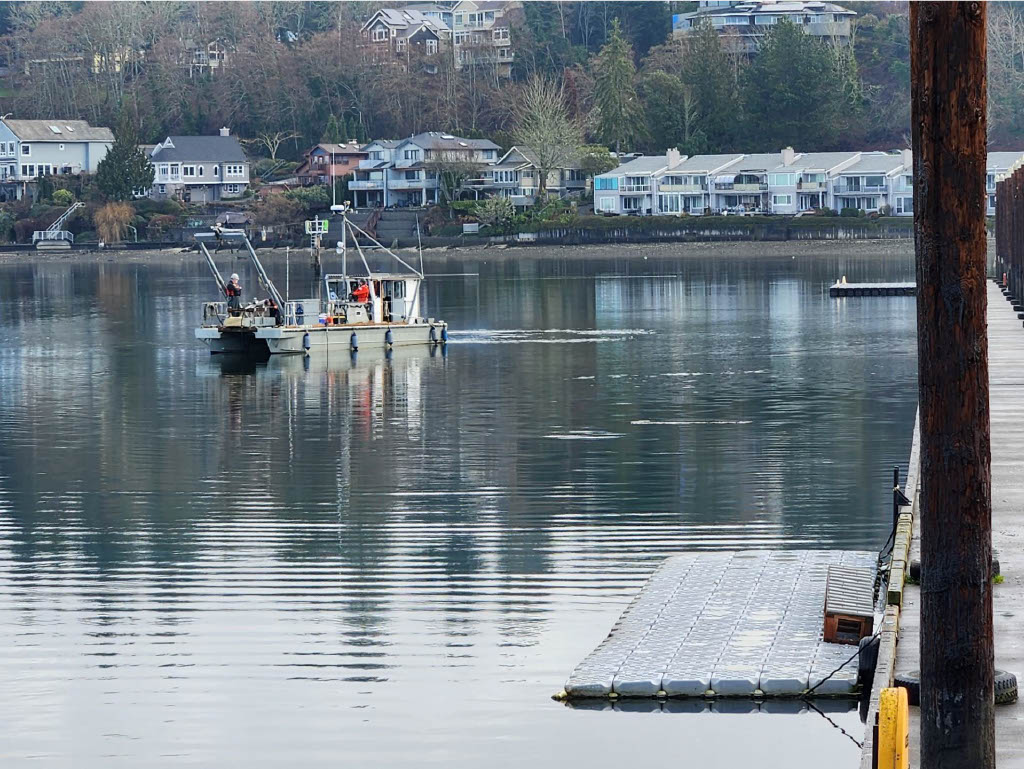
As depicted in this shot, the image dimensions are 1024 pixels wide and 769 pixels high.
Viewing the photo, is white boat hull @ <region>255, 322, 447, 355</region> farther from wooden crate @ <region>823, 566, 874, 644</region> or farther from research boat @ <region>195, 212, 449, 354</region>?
wooden crate @ <region>823, 566, 874, 644</region>

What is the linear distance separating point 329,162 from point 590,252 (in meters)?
35.9

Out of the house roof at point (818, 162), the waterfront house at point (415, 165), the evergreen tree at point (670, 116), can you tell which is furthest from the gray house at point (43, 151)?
the house roof at point (818, 162)

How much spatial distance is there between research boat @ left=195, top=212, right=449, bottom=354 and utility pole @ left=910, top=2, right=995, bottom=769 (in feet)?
128

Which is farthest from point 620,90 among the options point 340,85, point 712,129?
point 340,85

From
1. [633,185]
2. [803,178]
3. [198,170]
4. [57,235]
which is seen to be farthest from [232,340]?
[198,170]

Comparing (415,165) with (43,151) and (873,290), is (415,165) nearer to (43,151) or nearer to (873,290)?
(43,151)

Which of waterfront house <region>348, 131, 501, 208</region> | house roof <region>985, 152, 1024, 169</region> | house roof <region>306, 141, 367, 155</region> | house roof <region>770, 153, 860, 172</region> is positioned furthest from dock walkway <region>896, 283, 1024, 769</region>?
house roof <region>306, 141, 367, 155</region>

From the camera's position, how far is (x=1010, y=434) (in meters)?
22.2

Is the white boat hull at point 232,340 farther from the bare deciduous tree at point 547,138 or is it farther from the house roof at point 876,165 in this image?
the bare deciduous tree at point 547,138

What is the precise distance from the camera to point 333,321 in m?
51.3

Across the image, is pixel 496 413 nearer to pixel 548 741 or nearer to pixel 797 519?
pixel 797 519

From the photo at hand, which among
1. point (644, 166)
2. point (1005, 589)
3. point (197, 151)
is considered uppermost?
point (197, 151)

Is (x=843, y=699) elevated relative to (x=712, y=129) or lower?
lower

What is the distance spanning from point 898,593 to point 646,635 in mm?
2586
